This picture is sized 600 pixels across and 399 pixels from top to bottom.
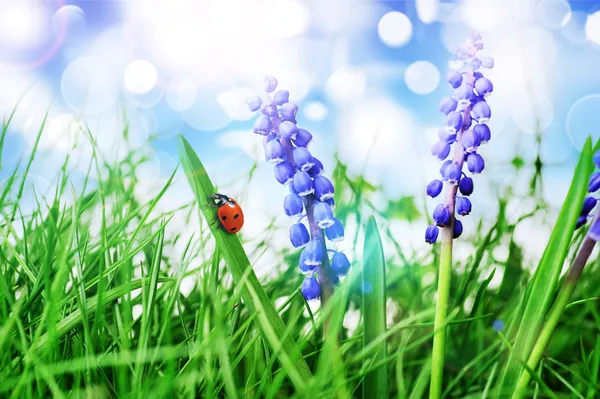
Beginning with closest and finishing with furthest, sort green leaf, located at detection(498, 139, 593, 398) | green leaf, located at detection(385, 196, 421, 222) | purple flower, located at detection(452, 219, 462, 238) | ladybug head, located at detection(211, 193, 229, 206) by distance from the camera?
green leaf, located at detection(498, 139, 593, 398) → purple flower, located at detection(452, 219, 462, 238) → ladybug head, located at detection(211, 193, 229, 206) → green leaf, located at detection(385, 196, 421, 222)

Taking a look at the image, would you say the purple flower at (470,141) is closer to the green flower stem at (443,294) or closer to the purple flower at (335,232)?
the green flower stem at (443,294)

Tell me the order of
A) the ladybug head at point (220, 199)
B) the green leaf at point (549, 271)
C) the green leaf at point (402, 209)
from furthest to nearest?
the green leaf at point (402, 209)
the ladybug head at point (220, 199)
the green leaf at point (549, 271)

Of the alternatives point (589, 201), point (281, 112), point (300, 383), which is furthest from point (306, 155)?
point (589, 201)

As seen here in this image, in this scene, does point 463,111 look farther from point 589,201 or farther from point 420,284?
point 420,284

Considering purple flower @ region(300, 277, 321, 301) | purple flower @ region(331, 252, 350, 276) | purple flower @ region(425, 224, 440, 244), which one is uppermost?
purple flower @ region(425, 224, 440, 244)

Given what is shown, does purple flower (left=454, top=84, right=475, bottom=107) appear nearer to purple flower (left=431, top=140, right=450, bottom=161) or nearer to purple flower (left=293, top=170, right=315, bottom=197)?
purple flower (left=431, top=140, right=450, bottom=161)

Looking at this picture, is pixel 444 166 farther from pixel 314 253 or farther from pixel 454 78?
pixel 314 253

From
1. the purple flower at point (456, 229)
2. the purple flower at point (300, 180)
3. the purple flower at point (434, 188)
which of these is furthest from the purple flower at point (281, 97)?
the purple flower at point (456, 229)

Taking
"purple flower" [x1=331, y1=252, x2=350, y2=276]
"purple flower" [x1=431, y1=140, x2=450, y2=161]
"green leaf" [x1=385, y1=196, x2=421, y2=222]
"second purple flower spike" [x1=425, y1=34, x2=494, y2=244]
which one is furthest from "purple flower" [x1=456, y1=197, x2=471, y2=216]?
"green leaf" [x1=385, y1=196, x2=421, y2=222]
